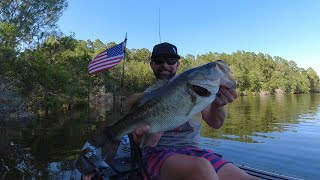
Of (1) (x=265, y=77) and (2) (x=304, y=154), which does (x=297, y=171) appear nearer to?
(2) (x=304, y=154)

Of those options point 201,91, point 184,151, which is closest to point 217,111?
point 184,151

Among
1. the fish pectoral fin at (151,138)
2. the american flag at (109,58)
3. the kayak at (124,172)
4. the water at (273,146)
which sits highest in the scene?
the american flag at (109,58)

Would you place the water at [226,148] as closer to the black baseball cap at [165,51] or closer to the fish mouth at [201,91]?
the black baseball cap at [165,51]

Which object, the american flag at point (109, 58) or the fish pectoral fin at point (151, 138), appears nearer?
the fish pectoral fin at point (151, 138)

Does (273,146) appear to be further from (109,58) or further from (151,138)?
(151,138)

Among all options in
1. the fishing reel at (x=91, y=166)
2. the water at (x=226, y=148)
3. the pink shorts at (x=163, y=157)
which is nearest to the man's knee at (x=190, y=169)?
the pink shorts at (x=163, y=157)

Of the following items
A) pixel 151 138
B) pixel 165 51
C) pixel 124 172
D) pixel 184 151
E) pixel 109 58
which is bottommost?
pixel 124 172

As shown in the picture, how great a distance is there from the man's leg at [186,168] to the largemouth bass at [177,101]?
0.46 meters

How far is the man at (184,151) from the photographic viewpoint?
3.12 meters

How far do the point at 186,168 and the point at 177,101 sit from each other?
0.72m

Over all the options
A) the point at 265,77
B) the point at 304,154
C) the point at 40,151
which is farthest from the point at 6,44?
the point at 265,77

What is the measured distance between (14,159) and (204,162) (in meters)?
9.73

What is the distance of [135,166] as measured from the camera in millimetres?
4301

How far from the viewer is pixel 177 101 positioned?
2.87 metres
